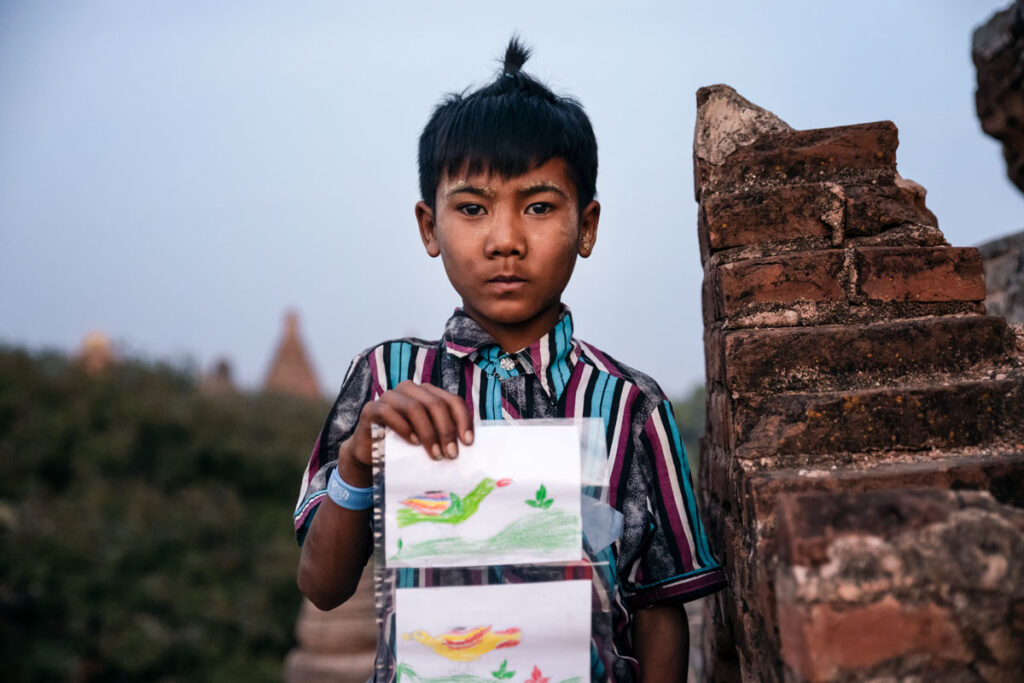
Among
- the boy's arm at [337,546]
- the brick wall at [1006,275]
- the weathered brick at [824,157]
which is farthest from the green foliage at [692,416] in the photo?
the boy's arm at [337,546]

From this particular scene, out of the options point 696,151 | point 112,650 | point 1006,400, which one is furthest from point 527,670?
point 112,650

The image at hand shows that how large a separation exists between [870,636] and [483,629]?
21.2 inches

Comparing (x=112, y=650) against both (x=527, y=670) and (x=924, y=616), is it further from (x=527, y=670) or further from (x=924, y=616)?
(x=924, y=616)

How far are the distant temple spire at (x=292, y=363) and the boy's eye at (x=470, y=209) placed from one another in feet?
62.6

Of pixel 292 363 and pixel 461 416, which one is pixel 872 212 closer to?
pixel 461 416

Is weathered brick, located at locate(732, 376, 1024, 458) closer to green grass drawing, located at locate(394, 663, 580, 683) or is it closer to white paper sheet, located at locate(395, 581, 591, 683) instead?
white paper sheet, located at locate(395, 581, 591, 683)

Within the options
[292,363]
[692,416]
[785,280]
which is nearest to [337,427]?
[785,280]

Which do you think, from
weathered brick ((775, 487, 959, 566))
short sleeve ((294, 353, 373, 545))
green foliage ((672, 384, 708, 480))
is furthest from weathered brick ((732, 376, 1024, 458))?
green foliage ((672, 384, 708, 480))

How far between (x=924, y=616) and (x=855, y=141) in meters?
0.99

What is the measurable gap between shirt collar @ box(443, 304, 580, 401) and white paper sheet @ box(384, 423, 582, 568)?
312 mm

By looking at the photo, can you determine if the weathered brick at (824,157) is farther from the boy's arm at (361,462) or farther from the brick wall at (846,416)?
the boy's arm at (361,462)

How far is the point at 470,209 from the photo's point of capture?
1537mm

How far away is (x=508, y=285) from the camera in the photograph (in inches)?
59.4

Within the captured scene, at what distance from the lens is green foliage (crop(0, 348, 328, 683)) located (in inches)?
251
